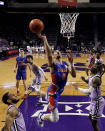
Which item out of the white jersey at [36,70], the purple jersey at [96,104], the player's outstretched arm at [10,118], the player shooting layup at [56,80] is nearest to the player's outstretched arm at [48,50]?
the player shooting layup at [56,80]

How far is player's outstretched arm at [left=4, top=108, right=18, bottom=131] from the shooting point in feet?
8.40

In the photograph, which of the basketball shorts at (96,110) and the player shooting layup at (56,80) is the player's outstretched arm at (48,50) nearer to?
the player shooting layup at (56,80)

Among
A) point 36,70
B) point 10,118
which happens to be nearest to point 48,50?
point 10,118

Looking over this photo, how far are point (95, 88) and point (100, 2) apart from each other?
24.0 m

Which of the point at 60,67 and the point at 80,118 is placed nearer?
the point at 60,67

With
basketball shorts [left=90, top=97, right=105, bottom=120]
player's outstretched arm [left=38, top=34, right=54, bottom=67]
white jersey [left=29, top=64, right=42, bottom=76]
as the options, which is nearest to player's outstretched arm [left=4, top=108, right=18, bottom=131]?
player's outstretched arm [left=38, top=34, right=54, bottom=67]

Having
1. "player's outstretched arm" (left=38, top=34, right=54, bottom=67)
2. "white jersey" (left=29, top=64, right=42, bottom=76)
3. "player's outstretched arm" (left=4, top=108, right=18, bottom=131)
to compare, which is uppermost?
"player's outstretched arm" (left=38, top=34, right=54, bottom=67)

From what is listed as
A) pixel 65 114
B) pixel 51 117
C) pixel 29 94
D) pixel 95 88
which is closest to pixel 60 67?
pixel 95 88

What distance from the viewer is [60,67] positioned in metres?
3.72

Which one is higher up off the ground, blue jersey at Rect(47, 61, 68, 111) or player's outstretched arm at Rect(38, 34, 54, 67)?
player's outstretched arm at Rect(38, 34, 54, 67)

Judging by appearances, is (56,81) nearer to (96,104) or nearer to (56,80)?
(56,80)

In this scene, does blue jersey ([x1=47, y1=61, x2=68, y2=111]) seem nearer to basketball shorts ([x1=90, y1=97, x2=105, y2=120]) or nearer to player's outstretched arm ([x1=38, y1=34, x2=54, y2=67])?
player's outstretched arm ([x1=38, y1=34, x2=54, y2=67])

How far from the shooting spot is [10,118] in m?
2.59

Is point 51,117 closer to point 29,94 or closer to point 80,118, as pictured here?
point 80,118
